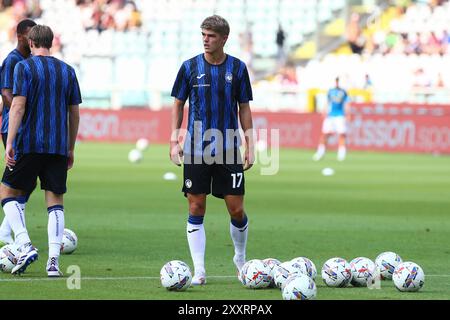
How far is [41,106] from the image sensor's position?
413 inches

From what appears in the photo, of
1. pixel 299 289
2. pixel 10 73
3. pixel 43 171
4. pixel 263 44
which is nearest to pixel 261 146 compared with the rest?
pixel 263 44

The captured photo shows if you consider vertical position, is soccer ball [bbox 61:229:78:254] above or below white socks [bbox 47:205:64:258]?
below

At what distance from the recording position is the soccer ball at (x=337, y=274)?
32.8ft

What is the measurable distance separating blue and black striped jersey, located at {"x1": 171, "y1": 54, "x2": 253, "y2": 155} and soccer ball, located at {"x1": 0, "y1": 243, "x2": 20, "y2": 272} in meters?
1.86

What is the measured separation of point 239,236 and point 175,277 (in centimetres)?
129

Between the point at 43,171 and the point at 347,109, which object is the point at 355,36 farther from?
the point at 43,171

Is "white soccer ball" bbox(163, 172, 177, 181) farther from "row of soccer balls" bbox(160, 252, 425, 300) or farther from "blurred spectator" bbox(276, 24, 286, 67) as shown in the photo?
"blurred spectator" bbox(276, 24, 286, 67)

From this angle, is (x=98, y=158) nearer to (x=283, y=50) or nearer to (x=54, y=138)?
(x=283, y=50)

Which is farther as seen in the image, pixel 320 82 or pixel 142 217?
pixel 320 82

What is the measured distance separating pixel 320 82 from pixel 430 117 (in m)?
7.64

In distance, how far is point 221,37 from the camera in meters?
10.3

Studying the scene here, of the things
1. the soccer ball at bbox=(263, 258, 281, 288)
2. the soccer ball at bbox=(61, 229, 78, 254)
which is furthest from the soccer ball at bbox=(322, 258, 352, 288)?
the soccer ball at bbox=(61, 229, 78, 254)

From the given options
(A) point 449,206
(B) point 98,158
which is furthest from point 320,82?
(A) point 449,206

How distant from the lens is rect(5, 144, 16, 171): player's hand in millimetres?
10320
